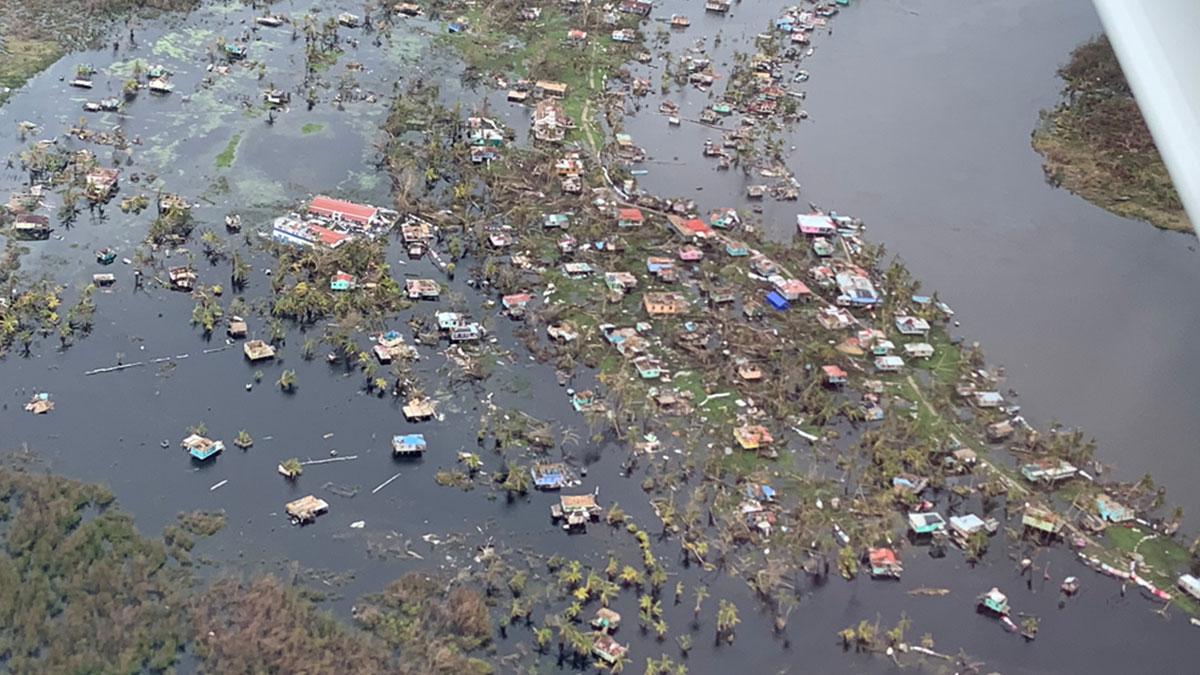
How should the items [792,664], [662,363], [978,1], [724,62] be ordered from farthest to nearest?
[978,1], [724,62], [662,363], [792,664]

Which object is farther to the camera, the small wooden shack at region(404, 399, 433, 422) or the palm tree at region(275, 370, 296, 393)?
the palm tree at region(275, 370, 296, 393)

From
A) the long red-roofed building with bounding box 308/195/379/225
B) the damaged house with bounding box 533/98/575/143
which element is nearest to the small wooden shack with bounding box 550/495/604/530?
the long red-roofed building with bounding box 308/195/379/225

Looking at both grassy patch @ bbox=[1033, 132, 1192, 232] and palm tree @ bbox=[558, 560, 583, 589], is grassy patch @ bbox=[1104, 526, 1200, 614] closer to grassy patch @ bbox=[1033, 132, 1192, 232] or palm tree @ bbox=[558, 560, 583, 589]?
palm tree @ bbox=[558, 560, 583, 589]

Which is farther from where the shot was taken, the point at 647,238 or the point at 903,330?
the point at 647,238

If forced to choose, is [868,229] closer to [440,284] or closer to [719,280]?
[719,280]

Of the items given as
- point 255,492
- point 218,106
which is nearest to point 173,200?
point 218,106

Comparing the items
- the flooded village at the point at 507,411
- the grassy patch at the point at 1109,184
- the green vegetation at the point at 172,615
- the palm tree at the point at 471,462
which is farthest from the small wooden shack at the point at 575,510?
the grassy patch at the point at 1109,184

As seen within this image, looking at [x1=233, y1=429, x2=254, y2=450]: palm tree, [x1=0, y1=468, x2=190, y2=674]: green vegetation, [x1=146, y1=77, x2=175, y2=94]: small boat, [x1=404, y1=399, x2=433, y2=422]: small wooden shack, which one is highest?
[x1=146, y1=77, x2=175, y2=94]: small boat
